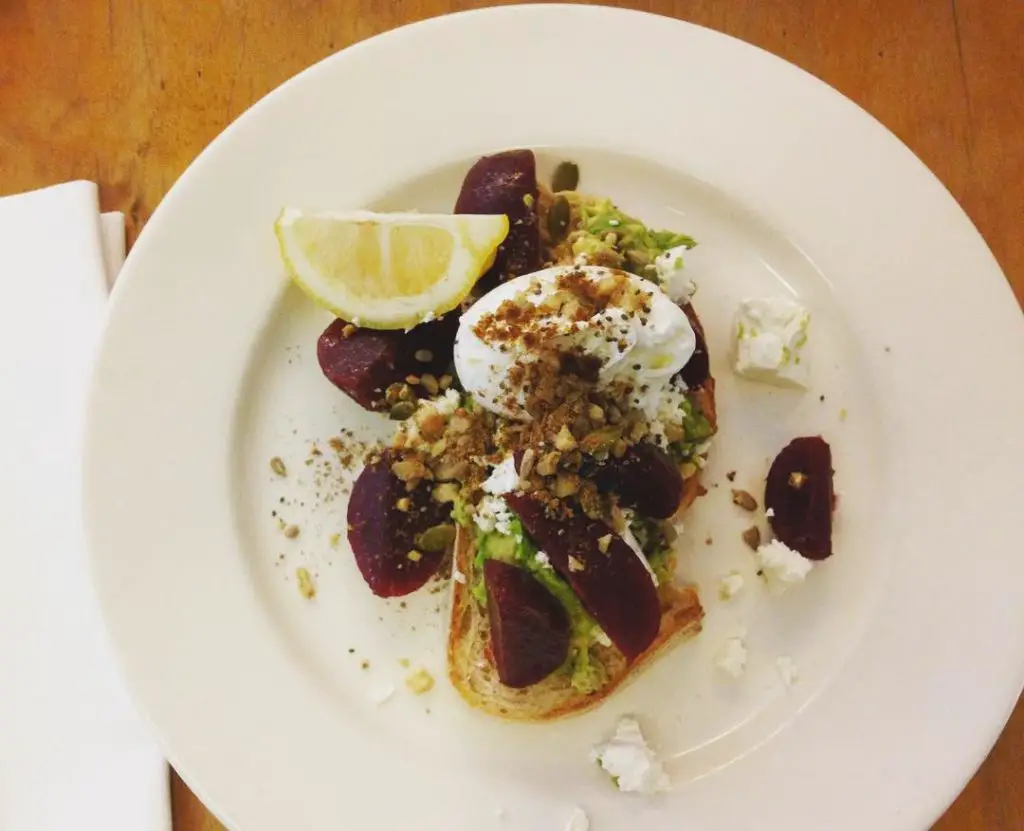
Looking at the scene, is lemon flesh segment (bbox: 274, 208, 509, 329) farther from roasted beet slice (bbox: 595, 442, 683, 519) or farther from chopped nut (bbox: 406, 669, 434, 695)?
chopped nut (bbox: 406, 669, 434, 695)

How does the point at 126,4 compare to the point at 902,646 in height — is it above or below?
above

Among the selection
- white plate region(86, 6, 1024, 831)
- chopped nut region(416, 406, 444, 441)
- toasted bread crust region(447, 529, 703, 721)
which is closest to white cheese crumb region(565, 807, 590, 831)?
white plate region(86, 6, 1024, 831)

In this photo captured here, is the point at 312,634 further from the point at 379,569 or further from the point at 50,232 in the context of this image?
the point at 50,232

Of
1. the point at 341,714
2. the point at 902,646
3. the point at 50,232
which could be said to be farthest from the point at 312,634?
the point at 902,646

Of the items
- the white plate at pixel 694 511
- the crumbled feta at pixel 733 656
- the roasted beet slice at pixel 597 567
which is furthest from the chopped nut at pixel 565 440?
the crumbled feta at pixel 733 656

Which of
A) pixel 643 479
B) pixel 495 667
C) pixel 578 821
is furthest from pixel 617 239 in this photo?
pixel 578 821

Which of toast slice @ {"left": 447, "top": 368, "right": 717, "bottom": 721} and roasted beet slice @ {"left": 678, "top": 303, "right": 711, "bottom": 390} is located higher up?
roasted beet slice @ {"left": 678, "top": 303, "right": 711, "bottom": 390}

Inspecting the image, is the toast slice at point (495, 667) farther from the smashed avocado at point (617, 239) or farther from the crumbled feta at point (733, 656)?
the smashed avocado at point (617, 239)
